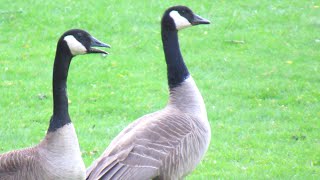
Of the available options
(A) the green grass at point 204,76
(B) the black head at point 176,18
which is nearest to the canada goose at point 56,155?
(B) the black head at point 176,18

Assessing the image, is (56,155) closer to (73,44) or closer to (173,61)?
(73,44)

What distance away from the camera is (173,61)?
28.3ft

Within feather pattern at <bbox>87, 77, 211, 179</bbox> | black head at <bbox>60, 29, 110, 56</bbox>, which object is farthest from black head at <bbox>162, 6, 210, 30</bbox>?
black head at <bbox>60, 29, 110, 56</bbox>

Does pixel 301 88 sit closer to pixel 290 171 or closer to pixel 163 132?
pixel 290 171

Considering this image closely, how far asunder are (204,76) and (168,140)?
5.69 meters

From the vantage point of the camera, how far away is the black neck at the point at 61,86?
715cm

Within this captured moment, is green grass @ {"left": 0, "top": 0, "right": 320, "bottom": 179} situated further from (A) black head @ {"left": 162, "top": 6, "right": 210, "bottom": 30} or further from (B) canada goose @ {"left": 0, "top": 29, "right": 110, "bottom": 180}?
(B) canada goose @ {"left": 0, "top": 29, "right": 110, "bottom": 180}

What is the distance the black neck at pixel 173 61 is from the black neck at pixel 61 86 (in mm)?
1568

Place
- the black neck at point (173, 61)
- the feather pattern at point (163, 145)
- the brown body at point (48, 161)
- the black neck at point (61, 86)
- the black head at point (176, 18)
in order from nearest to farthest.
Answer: the brown body at point (48, 161) < the black neck at point (61, 86) < the feather pattern at point (163, 145) < the black neck at point (173, 61) < the black head at point (176, 18)

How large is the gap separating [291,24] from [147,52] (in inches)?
140

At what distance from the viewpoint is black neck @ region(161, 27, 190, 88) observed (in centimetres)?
848

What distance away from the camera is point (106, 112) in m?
11.6

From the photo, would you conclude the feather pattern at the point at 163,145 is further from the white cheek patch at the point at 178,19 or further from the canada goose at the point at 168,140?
the white cheek patch at the point at 178,19

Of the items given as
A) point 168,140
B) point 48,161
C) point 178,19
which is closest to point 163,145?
point 168,140
